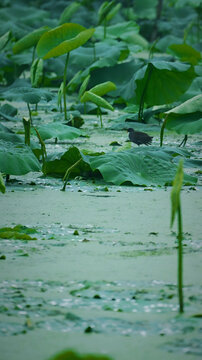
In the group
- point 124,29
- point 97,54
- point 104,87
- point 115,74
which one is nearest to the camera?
point 104,87

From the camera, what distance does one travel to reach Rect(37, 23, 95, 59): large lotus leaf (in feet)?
11.8

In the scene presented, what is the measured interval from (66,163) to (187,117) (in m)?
0.65

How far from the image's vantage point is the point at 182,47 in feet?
15.5

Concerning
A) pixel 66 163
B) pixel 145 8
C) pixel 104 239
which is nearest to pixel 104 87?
pixel 66 163

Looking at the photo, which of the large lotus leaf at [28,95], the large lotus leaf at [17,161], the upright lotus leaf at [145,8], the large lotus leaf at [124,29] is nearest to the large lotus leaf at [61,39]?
the large lotus leaf at [28,95]

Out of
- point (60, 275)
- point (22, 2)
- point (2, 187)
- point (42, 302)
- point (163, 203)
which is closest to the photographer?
point (42, 302)

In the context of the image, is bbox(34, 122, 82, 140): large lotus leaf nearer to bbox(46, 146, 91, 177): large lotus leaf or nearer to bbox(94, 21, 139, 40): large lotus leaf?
bbox(46, 146, 91, 177): large lotus leaf

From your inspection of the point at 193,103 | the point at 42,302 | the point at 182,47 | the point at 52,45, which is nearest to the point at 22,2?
the point at 182,47

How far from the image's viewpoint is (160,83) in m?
3.54

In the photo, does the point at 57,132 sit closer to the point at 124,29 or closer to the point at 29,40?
the point at 29,40

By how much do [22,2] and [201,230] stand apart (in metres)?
10.1

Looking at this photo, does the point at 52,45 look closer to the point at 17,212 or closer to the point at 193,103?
the point at 193,103

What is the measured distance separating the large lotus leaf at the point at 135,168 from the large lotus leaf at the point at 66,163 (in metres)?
0.04

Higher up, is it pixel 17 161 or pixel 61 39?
pixel 61 39
